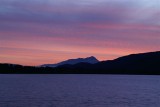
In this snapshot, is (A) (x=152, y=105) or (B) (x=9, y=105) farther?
(A) (x=152, y=105)

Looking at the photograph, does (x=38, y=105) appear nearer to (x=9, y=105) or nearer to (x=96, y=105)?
(x=9, y=105)

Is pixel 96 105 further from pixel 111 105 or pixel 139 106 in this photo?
pixel 139 106

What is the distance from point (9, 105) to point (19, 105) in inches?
59.3

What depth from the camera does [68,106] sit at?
166ft

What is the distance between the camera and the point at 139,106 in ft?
174

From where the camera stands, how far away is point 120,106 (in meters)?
51.7

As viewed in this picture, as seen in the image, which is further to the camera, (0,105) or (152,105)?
(152,105)

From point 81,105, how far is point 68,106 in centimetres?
253

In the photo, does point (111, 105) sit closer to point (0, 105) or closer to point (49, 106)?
point (49, 106)

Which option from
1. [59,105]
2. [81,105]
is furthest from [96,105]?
[59,105]

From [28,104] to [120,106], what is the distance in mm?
14589

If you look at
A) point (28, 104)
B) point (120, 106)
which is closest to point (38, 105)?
point (28, 104)

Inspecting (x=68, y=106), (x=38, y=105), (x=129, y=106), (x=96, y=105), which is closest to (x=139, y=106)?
(x=129, y=106)

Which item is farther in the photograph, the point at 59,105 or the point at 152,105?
the point at 152,105
